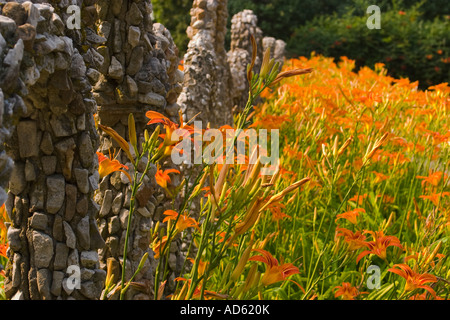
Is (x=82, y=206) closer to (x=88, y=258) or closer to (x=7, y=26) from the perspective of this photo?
(x=88, y=258)

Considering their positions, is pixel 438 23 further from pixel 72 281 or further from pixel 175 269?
pixel 72 281

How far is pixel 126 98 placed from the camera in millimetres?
1535

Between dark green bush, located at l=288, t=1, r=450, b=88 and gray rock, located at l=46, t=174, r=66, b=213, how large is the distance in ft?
30.2

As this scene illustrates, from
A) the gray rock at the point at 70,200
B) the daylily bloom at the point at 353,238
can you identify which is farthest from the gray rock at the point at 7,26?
the daylily bloom at the point at 353,238

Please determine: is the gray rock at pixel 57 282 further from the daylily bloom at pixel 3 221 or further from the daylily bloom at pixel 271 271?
the daylily bloom at pixel 271 271


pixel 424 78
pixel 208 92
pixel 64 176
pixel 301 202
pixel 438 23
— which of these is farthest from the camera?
pixel 438 23

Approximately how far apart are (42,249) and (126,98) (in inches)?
24.6

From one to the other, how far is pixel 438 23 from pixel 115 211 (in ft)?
34.4

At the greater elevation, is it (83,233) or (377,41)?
(377,41)

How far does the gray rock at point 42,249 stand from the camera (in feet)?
3.46

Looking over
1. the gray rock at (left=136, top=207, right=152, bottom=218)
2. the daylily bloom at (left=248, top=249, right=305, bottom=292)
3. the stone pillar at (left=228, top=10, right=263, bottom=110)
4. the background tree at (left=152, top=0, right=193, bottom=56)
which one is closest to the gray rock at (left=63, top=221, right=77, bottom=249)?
the daylily bloom at (left=248, top=249, right=305, bottom=292)

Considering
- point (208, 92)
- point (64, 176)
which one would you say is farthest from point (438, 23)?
point (64, 176)

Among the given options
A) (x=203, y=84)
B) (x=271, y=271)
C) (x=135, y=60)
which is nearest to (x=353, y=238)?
(x=271, y=271)
